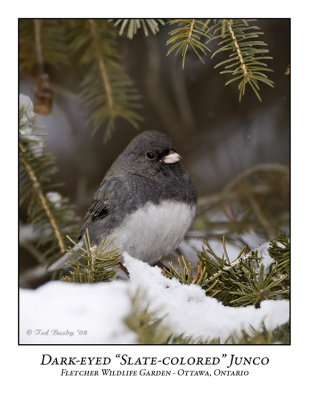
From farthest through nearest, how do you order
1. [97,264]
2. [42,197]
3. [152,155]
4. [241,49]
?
[152,155], [42,197], [241,49], [97,264]

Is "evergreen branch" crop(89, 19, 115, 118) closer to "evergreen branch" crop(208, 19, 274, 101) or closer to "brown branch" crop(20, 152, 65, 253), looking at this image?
"brown branch" crop(20, 152, 65, 253)

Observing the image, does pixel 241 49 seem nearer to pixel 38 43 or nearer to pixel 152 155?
pixel 152 155

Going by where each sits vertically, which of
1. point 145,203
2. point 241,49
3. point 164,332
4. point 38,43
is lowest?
point 164,332

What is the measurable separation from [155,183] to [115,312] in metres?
0.83


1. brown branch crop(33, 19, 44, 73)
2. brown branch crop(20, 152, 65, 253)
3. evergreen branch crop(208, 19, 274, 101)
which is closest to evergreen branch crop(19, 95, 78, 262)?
brown branch crop(20, 152, 65, 253)

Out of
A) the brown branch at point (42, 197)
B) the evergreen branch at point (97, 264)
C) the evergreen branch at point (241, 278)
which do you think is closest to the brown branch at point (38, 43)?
the brown branch at point (42, 197)

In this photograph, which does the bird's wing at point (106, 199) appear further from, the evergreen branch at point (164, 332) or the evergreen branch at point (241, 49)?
the evergreen branch at point (164, 332)

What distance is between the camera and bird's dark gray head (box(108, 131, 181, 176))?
6.79 ft

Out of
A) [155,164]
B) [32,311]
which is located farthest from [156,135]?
[32,311]

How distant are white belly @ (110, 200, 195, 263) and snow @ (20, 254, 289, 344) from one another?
0.39 meters

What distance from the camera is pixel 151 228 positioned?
6.18 feet

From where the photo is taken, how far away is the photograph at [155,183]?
4.60ft

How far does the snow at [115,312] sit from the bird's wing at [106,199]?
0.56m

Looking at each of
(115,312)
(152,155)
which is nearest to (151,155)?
(152,155)
